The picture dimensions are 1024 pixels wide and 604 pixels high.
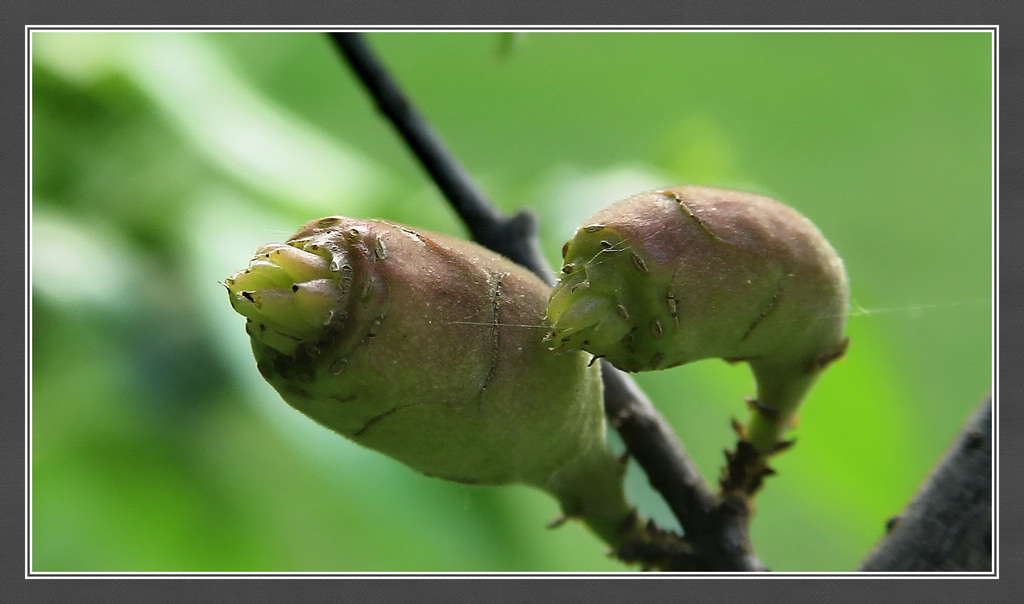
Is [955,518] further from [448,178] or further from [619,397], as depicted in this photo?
[448,178]

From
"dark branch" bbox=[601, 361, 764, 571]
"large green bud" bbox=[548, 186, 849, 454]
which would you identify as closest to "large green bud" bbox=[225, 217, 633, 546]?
"large green bud" bbox=[548, 186, 849, 454]

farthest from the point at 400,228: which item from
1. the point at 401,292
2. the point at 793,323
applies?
the point at 793,323

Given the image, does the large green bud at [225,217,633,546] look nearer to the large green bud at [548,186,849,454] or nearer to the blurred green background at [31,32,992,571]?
the large green bud at [548,186,849,454]

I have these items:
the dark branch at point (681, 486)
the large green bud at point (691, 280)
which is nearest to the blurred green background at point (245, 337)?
the dark branch at point (681, 486)

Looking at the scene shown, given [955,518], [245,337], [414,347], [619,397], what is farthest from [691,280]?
[245,337]

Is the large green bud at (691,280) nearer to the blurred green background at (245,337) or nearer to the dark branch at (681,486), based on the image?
the dark branch at (681,486)

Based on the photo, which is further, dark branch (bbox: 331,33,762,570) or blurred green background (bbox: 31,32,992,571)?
blurred green background (bbox: 31,32,992,571)

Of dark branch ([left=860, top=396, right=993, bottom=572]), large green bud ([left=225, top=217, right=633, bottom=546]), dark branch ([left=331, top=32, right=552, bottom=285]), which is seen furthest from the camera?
dark branch ([left=331, top=32, right=552, bottom=285])

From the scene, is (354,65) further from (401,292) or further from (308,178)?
(308,178)

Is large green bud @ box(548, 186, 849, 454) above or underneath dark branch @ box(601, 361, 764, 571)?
above
